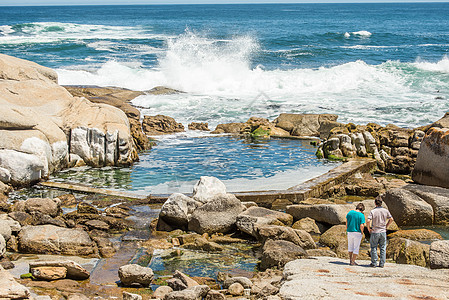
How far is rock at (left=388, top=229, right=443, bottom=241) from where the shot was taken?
10.8 m

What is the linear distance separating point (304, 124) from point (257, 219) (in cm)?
1157

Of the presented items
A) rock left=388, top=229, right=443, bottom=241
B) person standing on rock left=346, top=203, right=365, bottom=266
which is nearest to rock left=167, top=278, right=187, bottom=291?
person standing on rock left=346, top=203, right=365, bottom=266

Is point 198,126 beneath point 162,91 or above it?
beneath

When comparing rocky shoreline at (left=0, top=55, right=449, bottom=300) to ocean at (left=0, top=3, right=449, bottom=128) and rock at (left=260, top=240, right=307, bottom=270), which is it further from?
ocean at (left=0, top=3, right=449, bottom=128)

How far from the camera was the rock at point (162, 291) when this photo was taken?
7832mm

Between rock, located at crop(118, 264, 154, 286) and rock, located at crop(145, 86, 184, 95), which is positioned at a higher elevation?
rock, located at crop(145, 86, 184, 95)

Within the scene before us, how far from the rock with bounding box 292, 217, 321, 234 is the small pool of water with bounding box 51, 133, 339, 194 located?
9.77 feet

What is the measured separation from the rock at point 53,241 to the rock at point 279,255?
320 cm

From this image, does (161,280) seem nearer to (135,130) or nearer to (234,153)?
(234,153)

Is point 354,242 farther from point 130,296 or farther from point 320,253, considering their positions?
point 130,296

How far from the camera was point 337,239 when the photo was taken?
414 inches

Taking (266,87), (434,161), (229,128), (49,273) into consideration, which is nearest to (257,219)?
(49,273)

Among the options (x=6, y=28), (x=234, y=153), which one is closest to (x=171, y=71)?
(x=234, y=153)

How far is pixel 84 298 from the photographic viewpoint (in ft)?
24.6
